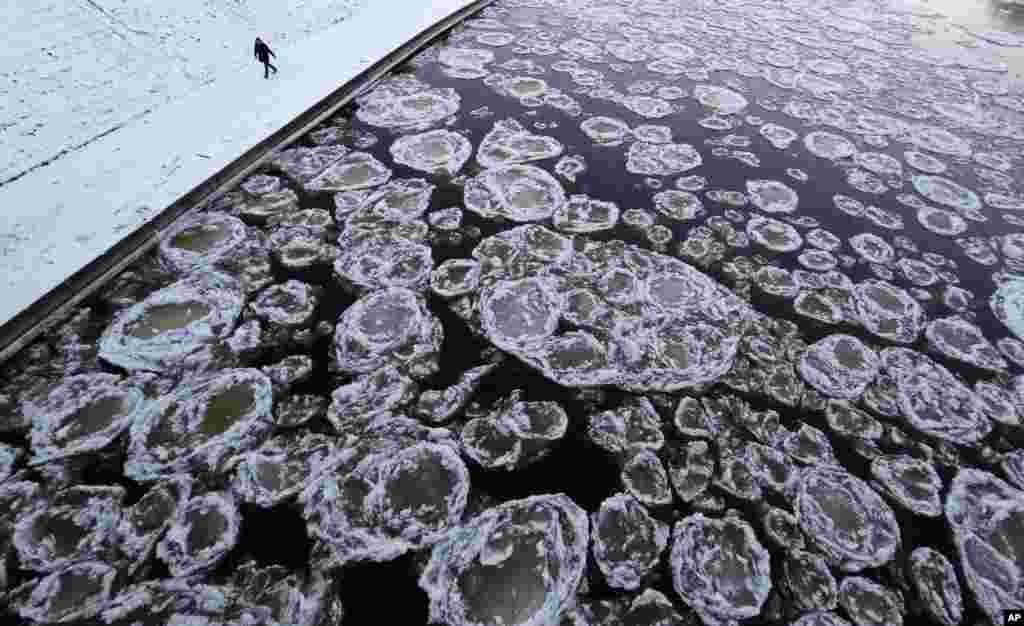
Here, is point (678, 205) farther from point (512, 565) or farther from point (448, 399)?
point (512, 565)

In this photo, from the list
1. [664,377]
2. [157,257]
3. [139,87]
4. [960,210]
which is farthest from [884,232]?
[139,87]

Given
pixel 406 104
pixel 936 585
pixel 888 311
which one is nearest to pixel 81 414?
pixel 406 104

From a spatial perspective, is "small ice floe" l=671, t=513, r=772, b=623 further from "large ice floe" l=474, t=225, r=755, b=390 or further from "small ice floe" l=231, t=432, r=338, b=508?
"small ice floe" l=231, t=432, r=338, b=508

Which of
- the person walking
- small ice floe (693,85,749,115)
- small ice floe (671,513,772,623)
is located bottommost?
small ice floe (671,513,772,623)

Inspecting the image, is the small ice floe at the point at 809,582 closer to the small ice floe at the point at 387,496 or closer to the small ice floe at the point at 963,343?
the small ice floe at the point at 387,496

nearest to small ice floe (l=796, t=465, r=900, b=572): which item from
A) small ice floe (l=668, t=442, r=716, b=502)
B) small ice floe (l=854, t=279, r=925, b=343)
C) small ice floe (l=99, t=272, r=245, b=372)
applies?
small ice floe (l=668, t=442, r=716, b=502)

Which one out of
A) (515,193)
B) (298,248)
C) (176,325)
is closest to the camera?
(176,325)

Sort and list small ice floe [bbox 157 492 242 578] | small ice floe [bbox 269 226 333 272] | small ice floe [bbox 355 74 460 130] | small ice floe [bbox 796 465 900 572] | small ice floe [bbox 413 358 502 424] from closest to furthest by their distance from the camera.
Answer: small ice floe [bbox 157 492 242 578] → small ice floe [bbox 796 465 900 572] → small ice floe [bbox 413 358 502 424] → small ice floe [bbox 269 226 333 272] → small ice floe [bbox 355 74 460 130]
